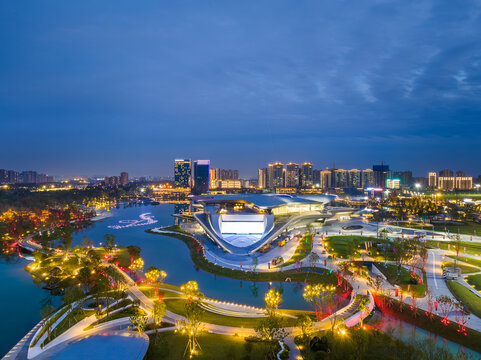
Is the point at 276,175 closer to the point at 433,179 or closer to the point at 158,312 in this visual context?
the point at 433,179

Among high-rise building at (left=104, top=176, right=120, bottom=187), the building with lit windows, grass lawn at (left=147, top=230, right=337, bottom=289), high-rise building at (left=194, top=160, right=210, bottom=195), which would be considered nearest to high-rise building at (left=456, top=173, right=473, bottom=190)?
high-rise building at (left=194, top=160, right=210, bottom=195)

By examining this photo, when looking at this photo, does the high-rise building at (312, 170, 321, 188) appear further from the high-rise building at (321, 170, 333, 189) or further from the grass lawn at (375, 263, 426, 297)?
the grass lawn at (375, 263, 426, 297)

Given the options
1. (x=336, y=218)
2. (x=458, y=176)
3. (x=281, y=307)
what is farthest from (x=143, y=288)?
(x=458, y=176)

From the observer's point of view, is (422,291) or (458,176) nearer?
(422,291)

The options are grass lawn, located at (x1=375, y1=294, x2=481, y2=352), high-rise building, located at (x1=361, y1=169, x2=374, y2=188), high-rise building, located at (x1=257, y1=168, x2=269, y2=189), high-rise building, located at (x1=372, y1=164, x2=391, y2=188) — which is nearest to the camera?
grass lawn, located at (x1=375, y1=294, x2=481, y2=352)

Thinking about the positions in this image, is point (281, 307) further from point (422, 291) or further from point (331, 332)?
point (422, 291)
